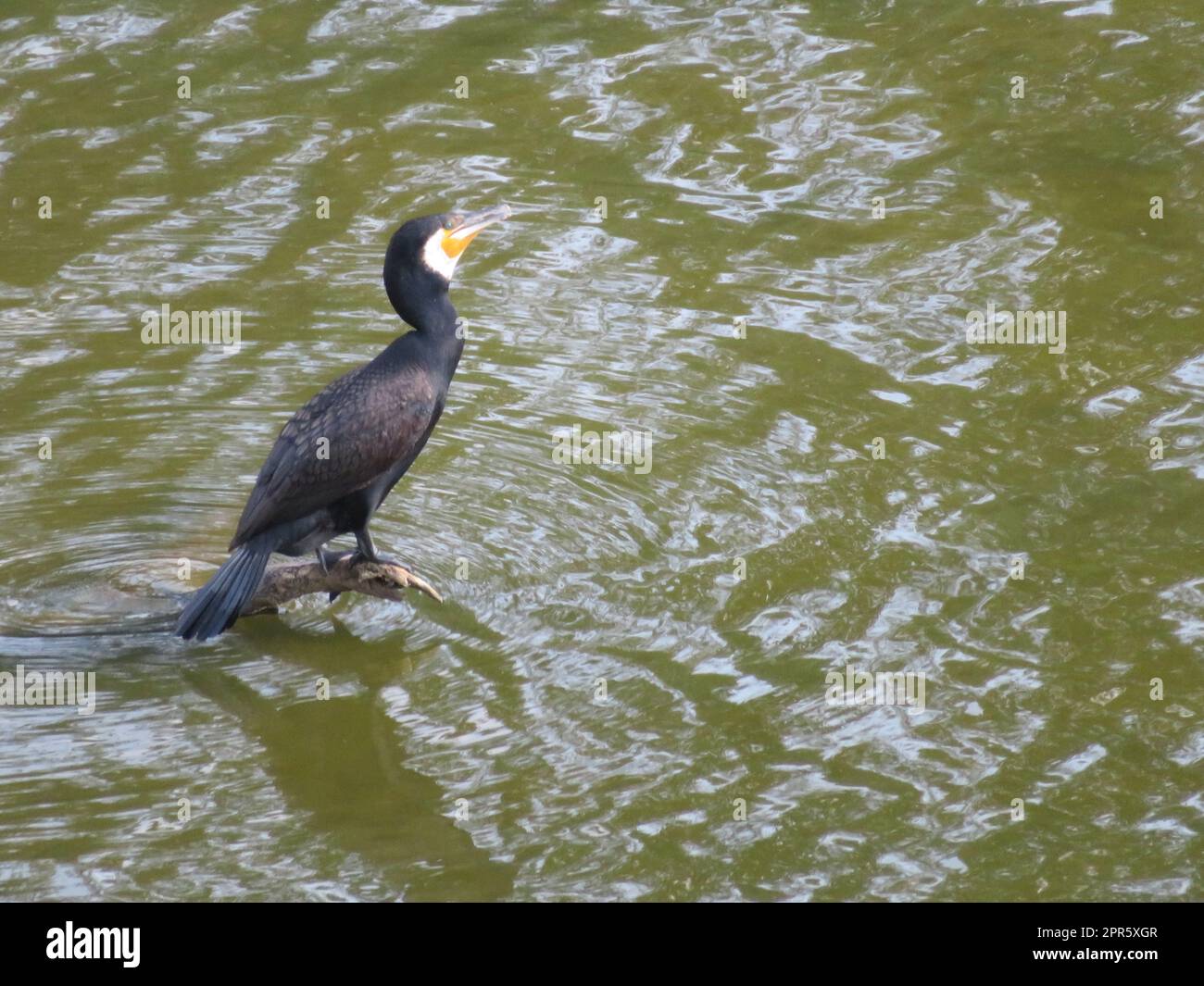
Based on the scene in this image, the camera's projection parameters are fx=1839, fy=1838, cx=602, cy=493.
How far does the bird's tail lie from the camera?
6578mm

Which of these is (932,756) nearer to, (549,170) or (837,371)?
(837,371)

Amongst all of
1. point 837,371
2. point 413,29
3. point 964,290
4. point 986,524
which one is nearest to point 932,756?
point 986,524

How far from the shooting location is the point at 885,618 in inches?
271

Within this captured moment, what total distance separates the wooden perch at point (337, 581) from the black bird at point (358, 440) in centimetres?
6

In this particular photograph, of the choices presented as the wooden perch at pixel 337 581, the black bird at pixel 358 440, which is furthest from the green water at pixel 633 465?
the black bird at pixel 358 440

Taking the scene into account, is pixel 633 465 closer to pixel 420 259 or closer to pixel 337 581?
pixel 420 259

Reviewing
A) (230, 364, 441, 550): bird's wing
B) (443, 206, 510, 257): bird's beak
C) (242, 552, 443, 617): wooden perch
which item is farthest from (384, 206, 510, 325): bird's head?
(242, 552, 443, 617): wooden perch

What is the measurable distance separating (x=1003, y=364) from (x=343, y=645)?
3.57 m

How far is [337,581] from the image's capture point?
6.83 m

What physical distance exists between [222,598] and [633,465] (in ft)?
6.92

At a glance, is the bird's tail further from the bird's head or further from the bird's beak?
the bird's beak

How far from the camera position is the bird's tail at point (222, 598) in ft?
21.6

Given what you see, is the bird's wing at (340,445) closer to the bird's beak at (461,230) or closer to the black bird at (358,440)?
the black bird at (358,440)

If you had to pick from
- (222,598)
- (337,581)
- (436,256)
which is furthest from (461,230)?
(222,598)
